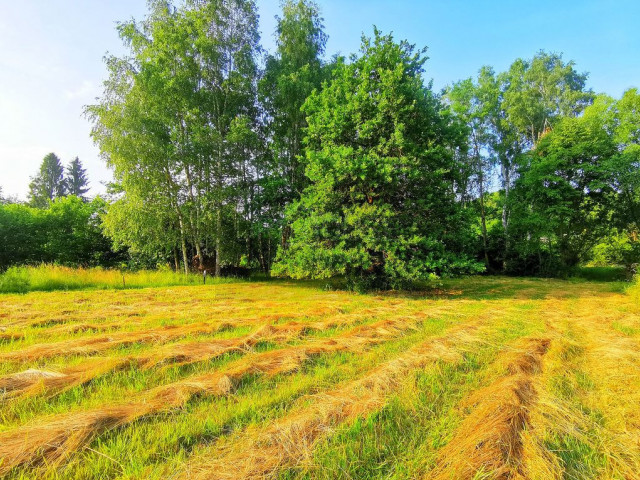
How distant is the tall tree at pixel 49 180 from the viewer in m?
42.6

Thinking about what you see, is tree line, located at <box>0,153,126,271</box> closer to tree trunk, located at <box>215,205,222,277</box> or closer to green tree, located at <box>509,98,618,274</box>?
tree trunk, located at <box>215,205,222,277</box>

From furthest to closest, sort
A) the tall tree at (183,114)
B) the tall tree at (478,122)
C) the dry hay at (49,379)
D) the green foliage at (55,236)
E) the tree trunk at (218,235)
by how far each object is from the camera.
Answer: the tall tree at (478,122), the green foliage at (55,236), the tree trunk at (218,235), the tall tree at (183,114), the dry hay at (49,379)

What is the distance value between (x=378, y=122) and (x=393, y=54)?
2803 millimetres

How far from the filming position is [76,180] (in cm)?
4509

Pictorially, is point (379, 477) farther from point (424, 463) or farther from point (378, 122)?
point (378, 122)

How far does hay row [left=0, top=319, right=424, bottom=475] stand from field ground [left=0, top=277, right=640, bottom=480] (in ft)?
0.04

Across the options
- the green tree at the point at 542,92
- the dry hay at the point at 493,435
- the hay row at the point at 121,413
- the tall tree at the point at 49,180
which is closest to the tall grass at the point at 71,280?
the hay row at the point at 121,413

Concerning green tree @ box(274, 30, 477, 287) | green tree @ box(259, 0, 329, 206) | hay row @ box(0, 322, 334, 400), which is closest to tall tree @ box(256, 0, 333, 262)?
green tree @ box(259, 0, 329, 206)

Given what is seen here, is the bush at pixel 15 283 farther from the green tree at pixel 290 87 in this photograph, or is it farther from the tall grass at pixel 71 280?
the green tree at pixel 290 87

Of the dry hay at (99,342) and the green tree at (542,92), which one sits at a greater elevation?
the green tree at (542,92)

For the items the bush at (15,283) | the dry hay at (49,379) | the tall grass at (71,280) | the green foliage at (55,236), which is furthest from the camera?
the green foliage at (55,236)

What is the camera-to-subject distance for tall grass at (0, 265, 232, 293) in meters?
8.83

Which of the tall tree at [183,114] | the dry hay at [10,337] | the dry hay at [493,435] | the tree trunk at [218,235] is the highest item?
the tall tree at [183,114]

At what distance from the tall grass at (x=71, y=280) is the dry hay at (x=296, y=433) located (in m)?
11.1
